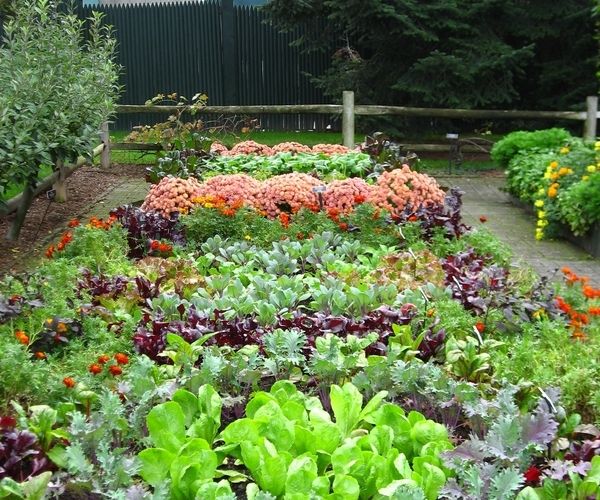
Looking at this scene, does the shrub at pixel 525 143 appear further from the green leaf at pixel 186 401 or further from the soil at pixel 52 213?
the green leaf at pixel 186 401

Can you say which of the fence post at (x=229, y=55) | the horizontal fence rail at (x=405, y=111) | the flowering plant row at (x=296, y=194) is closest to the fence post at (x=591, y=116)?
the horizontal fence rail at (x=405, y=111)

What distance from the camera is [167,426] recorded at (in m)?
3.13

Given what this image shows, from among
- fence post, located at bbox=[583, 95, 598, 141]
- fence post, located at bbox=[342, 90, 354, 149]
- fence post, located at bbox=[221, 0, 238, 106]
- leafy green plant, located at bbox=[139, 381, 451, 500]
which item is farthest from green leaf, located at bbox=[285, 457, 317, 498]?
fence post, located at bbox=[221, 0, 238, 106]

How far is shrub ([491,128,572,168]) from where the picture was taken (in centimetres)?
1110

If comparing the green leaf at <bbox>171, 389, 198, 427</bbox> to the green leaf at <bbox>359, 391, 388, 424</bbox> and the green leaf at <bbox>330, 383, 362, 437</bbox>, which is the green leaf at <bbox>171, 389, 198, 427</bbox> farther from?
the green leaf at <bbox>359, 391, 388, 424</bbox>

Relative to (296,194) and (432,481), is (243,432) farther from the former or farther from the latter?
(296,194)

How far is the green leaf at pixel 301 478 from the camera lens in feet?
8.98

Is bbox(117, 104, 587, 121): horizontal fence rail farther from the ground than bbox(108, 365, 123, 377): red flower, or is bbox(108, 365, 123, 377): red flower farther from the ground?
bbox(117, 104, 587, 121): horizontal fence rail

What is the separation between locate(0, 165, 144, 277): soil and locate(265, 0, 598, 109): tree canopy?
14.9ft

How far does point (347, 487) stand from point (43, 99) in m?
5.70

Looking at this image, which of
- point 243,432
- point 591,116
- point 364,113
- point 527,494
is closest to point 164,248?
point 243,432

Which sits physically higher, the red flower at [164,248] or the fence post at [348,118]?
the fence post at [348,118]

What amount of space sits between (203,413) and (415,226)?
392cm

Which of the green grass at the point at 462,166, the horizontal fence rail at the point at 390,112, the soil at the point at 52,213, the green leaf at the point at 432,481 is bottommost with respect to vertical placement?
the green grass at the point at 462,166
